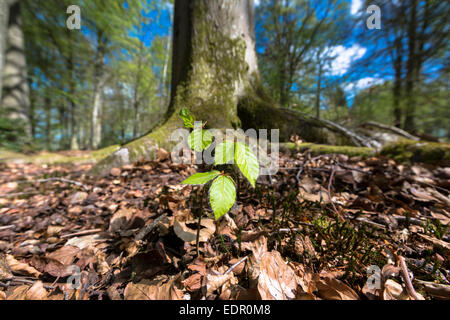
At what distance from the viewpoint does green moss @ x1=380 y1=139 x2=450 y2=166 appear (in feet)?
5.58

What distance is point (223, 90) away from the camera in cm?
259

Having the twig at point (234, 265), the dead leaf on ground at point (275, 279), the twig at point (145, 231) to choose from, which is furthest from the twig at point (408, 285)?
the twig at point (145, 231)

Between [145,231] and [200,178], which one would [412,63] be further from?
[145,231]

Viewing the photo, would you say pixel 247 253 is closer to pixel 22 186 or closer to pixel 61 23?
pixel 22 186

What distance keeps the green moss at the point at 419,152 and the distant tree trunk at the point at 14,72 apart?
9.51 meters

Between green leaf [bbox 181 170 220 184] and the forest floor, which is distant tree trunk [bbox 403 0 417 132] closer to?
the forest floor

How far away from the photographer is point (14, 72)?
227 inches

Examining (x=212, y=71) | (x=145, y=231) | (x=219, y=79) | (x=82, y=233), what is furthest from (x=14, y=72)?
(x=145, y=231)

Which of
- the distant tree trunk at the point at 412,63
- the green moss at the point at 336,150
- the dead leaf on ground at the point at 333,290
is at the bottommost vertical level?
the dead leaf on ground at the point at 333,290

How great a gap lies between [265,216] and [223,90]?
2.17m

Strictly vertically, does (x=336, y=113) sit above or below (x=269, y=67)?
below

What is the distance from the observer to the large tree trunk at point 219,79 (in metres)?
2.46

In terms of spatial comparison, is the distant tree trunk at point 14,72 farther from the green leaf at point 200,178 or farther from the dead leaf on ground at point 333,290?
the dead leaf on ground at point 333,290
